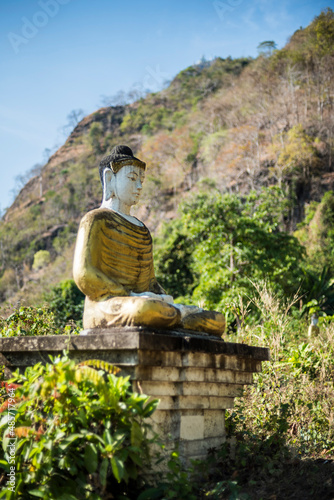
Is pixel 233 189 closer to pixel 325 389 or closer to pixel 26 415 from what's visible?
pixel 325 389

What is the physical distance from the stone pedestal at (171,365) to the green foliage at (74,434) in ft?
0.89

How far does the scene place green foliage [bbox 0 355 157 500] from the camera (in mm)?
2828

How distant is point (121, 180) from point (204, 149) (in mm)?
33216

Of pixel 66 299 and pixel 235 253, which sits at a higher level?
pixel 235 253

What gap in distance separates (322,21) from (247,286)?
27.0m

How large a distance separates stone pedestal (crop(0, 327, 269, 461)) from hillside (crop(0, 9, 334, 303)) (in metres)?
13.5

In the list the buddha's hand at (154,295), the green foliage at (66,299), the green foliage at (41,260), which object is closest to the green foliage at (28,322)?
the buddha's hand at (154,295)

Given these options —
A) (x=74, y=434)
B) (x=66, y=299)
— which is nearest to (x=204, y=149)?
(x=66, y=299)

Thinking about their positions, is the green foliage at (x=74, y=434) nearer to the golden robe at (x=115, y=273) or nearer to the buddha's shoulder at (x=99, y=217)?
the golden robe at (x=115, y=273)

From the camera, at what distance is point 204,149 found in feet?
121

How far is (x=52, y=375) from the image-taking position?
2902 millimetres

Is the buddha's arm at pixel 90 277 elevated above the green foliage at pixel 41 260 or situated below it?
below

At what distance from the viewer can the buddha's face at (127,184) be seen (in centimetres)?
439

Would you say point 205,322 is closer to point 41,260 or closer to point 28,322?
point 28,322
